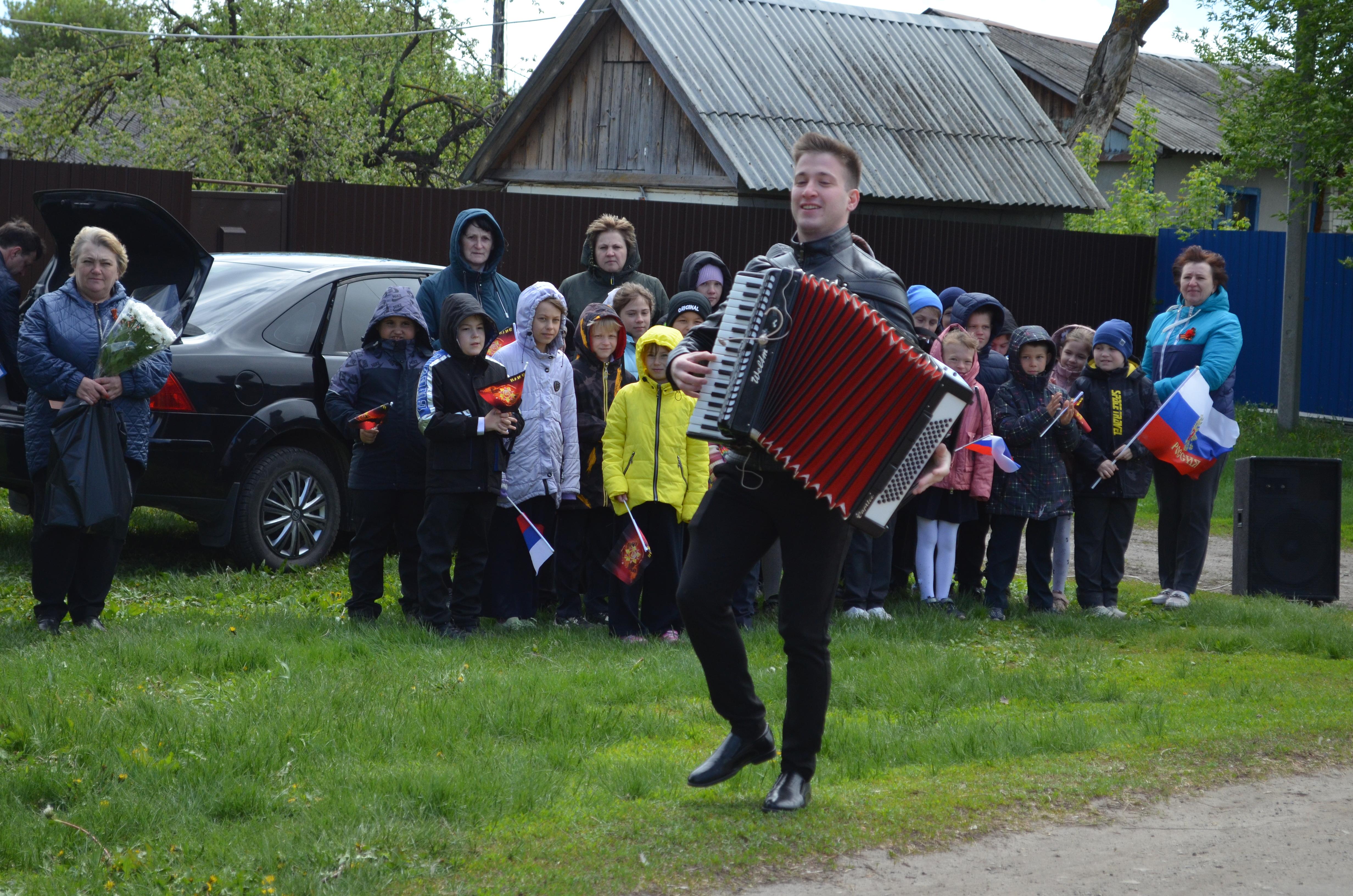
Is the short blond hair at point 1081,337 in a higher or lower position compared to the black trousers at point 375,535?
higher

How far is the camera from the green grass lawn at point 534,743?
4.08 metres

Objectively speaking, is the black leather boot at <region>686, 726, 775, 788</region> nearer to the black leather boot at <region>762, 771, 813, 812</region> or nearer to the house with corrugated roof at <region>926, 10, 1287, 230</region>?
the black leather boot at <region>762, 771, 813, 812</region>

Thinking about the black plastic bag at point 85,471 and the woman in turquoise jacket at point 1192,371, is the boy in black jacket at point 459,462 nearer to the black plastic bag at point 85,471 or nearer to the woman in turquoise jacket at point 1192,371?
the black plastic bag at point 85,471

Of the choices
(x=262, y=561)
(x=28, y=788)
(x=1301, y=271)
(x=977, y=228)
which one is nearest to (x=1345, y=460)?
(x=1301, y=271)

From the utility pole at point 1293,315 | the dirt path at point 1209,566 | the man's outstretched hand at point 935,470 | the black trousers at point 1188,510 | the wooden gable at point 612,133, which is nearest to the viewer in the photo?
the man's outstretched hand at point 935,470

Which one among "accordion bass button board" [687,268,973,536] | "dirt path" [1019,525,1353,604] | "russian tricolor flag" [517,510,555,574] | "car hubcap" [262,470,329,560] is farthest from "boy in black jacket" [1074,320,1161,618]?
"car hubcap" [262,470,329,560]

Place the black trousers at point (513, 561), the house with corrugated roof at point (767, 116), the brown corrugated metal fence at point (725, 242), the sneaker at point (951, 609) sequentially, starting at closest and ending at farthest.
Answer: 1. the black trousers at point (513, 561)
2. the sneaker at point (951, 609)
3. the brown corrugated metal fence at point (725, 242)
4. the house with corrugated roof at point (767, 116)

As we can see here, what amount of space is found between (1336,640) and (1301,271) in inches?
433

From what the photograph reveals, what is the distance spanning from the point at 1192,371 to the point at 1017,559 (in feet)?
5.45

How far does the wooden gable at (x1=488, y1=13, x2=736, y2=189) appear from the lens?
19.7m

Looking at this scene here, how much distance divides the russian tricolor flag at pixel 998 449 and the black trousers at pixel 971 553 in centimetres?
89

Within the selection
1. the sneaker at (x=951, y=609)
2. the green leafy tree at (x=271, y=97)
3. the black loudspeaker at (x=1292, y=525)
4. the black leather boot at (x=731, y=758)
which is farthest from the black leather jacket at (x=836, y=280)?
the green leafy tree at (x=271, y=97)

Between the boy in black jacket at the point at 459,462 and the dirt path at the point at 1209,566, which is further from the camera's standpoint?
the dirt path at the point at 1209,566

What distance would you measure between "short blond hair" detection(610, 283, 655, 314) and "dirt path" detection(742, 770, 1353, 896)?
4286mm
